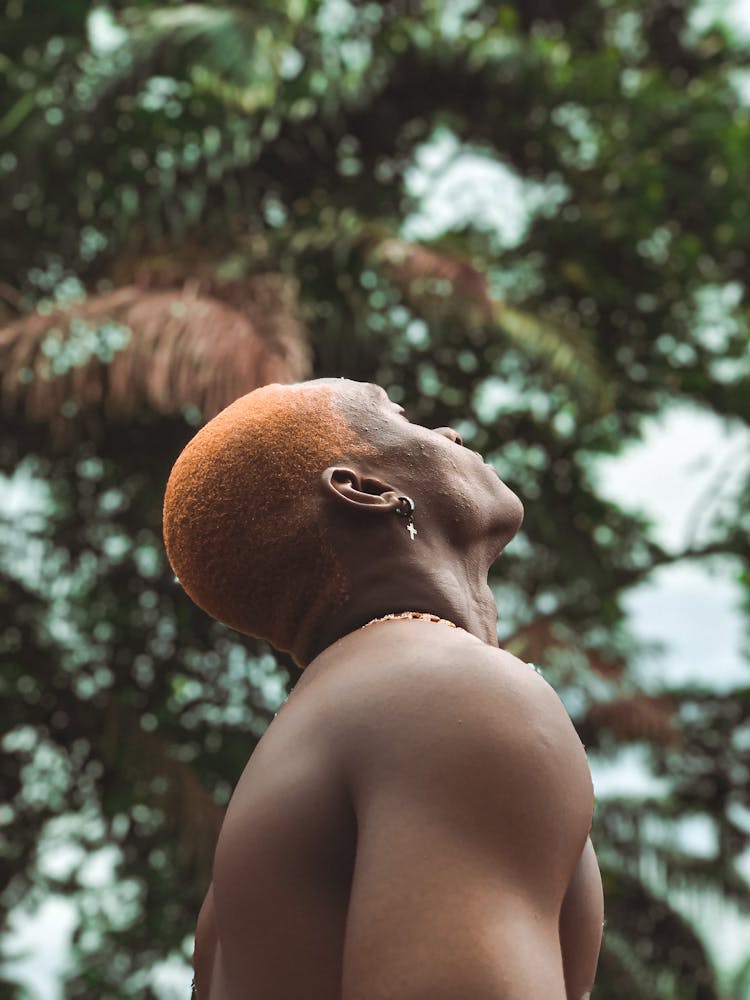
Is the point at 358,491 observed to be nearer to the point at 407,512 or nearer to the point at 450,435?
the point at 407,512

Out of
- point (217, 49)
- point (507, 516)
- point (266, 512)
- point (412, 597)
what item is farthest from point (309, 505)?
point (217, 49)

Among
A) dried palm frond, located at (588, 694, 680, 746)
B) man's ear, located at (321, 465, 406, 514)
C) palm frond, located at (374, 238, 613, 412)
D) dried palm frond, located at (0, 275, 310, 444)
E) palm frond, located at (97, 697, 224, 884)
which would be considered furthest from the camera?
dried palm frond, located at (588, 694, 680, 746)

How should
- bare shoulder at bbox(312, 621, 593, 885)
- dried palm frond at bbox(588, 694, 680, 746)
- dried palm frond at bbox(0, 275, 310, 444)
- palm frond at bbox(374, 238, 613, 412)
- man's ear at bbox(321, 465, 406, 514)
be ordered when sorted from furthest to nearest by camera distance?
1. dried palm frond at bbox(588, 694, 680, 746)
2. palm frond at bbox(374, 238, 613, 412)
3. dried palm frond at bbox(0, 275, 310, 444)
4. man's ear at bbox(321, 465, 406, 514)
5. bare shoulder at bbox(312, 621, 593, 885)

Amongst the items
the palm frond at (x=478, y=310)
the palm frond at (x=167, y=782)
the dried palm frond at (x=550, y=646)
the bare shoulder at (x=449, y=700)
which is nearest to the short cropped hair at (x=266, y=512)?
the bare shoulder at (x=449, y=700)

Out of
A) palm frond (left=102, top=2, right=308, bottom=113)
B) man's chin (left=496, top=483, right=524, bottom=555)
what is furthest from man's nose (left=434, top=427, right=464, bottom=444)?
palm frond (left=102, top=2, right=308, bottom=113)

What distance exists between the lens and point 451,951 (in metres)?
Result: 1.50

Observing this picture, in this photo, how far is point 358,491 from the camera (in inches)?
77.9

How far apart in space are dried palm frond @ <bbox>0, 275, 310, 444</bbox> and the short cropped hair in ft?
9.28

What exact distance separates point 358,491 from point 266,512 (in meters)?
0.15

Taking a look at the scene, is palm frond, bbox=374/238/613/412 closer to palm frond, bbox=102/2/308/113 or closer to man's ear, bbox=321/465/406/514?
palm frond, bbox=102/2/308/113

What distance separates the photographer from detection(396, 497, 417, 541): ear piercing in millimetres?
1969

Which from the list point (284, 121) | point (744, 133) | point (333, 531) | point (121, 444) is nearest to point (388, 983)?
point (333, 531)

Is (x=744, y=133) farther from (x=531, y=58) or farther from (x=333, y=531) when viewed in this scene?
(x=333, y=531)

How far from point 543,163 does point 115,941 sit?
233 inches
